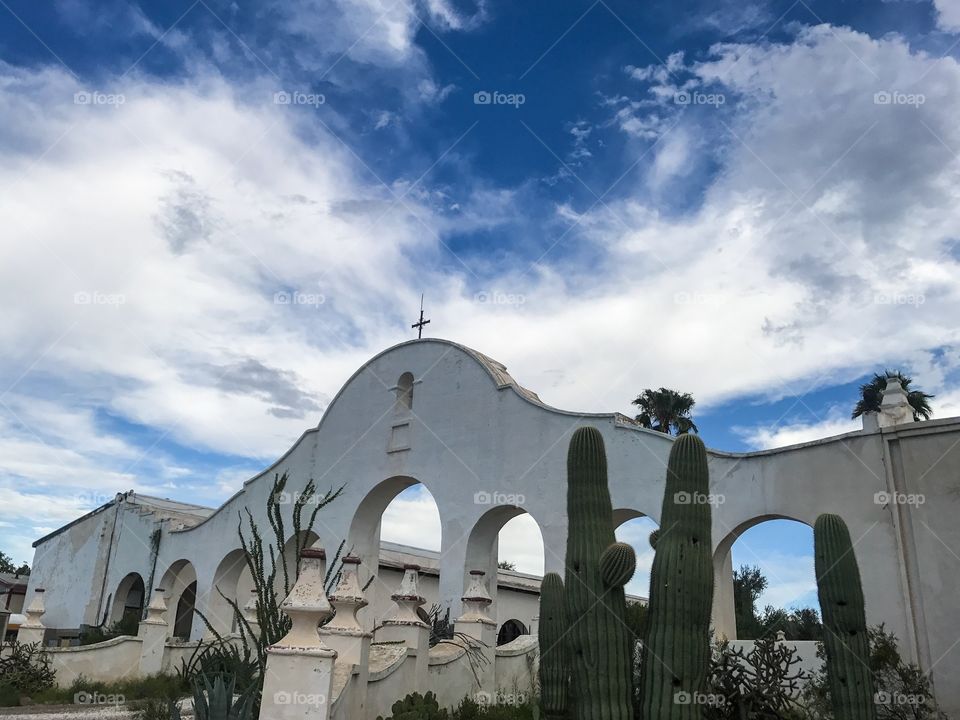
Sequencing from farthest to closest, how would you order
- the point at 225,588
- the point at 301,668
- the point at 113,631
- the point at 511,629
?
the point at 511,629 → the point at 113,631 → the point at 225,588 → the point at 301,668

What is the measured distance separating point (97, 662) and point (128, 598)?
12.6 metres

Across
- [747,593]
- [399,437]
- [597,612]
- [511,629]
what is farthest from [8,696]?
[747,593]

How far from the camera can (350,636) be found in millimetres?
8312

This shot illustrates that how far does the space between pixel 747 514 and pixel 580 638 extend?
→ 20.1ft

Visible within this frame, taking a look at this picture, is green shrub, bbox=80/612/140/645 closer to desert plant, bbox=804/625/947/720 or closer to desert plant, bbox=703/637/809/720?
desert plant, bbox=804/625/947/720

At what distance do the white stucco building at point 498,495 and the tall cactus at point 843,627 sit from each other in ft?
12.7

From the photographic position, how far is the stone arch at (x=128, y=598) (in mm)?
25953

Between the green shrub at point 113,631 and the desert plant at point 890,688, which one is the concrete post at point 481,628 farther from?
the green shrub at point 113,631

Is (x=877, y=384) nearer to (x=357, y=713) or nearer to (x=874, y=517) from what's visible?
(x=874, y=517)

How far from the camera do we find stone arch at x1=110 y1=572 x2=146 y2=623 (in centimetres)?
2595

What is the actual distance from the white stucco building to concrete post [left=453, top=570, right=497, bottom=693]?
2.65 metres

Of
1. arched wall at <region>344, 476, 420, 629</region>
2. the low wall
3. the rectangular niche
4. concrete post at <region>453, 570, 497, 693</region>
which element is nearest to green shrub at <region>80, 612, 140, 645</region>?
the low wall

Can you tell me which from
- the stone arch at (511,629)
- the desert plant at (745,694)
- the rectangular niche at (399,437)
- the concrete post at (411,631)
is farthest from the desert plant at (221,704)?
the stone arch at (511,629)

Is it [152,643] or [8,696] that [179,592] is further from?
[8,696]
